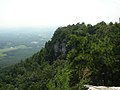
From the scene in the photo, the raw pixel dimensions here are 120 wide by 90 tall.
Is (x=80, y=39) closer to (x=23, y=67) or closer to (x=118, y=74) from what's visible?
(x=118, y=74)

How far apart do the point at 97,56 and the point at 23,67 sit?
50.4 metres

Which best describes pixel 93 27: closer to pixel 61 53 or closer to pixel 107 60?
pixel 61 53

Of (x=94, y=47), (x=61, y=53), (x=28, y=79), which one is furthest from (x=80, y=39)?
(x=61, y=53)

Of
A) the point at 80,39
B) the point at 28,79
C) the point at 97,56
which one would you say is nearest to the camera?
the point at 97,56

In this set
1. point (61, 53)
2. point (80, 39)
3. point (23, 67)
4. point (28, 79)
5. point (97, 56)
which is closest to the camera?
point (97, 56)

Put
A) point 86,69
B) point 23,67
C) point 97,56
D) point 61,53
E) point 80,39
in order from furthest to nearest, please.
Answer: point 23,67, point 61,53, point 80,39, point 97,56, point 86,69

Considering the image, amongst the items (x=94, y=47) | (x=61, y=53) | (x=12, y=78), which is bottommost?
(x=12, y=78)

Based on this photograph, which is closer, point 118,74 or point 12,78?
point 118,74

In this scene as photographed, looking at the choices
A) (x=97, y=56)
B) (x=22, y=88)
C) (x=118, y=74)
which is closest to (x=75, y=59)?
(x=97, y=56)

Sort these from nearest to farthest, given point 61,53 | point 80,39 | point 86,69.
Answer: point 86,69 → point 80,39 → point 61,53

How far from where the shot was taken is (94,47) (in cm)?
3098

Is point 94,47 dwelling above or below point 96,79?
above

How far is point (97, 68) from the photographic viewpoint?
29.3 metres

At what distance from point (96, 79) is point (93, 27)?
4287 cm
